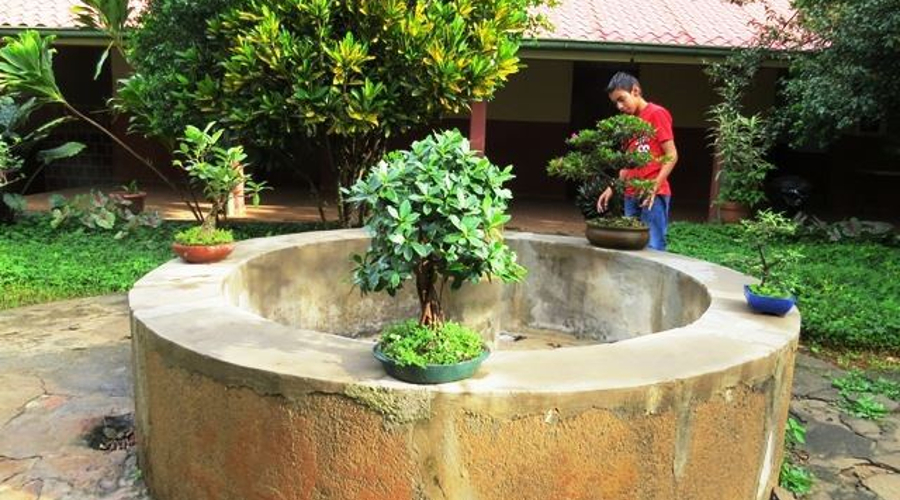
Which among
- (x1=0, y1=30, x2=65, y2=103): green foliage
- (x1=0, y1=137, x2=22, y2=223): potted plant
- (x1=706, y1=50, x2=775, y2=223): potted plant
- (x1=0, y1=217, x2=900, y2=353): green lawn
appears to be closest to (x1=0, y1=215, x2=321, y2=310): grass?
(x1=0, y1=217, x2=900, y2=353): green lawn

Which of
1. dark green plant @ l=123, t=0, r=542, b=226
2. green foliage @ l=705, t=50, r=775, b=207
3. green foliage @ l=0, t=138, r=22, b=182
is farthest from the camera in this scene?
green foliage @ l=705, t=50, r=775, b=207

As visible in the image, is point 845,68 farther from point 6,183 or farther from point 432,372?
point 6,183

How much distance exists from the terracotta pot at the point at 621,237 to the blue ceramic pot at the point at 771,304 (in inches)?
60.3

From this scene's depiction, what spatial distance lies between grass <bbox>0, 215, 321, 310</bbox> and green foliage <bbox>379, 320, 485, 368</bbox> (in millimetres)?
5053

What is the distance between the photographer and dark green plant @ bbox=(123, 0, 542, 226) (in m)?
6.55

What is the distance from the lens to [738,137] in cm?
999

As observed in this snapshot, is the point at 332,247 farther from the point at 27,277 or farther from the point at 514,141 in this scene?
the point at 514,141

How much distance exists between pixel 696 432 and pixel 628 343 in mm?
501

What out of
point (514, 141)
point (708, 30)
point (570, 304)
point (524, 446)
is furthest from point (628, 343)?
point (514, 141)

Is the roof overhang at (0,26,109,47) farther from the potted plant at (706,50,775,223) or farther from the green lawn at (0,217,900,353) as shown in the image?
the potted plant at (706,50,775,223)

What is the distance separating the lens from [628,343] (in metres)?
3.17

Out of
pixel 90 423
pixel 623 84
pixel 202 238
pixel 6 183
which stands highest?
pixel 623 84

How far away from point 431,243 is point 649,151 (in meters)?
2.87

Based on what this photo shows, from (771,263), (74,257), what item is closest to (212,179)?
(771,263)
